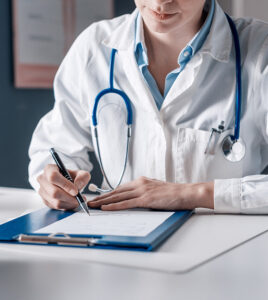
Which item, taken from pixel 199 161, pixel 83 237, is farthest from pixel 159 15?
pixel 83 237

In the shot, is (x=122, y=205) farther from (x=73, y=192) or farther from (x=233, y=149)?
(x=233, y=149)

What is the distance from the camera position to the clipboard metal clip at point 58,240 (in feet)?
2.43

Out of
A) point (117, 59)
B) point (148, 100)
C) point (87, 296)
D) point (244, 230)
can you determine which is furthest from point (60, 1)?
point (87, 296)

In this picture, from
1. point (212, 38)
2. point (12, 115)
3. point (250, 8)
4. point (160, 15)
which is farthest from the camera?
point (250, 8)

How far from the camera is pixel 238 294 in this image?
569mm

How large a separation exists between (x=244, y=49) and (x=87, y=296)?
86cm

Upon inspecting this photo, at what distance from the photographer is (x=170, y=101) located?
4.02ft

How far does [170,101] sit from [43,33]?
4.43 ft

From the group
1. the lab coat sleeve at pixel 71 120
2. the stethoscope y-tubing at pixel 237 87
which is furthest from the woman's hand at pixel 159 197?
the lab coat sleeve at pixel 71 120

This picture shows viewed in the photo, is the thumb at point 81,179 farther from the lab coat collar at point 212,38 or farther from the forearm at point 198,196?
the lab coat collar at point 212,38

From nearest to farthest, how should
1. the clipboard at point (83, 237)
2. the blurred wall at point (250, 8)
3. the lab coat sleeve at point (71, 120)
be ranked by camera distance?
the clipboard at point (83, 237) → the lab coat sleeve at point (71, 120) → the blurred wall at point (250, 8)

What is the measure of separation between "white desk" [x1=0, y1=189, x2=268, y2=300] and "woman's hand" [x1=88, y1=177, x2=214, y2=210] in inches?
10.3

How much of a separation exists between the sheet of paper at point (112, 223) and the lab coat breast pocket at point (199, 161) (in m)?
0.30

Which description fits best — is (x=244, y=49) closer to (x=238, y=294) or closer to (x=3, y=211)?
(x=3, y=211)
